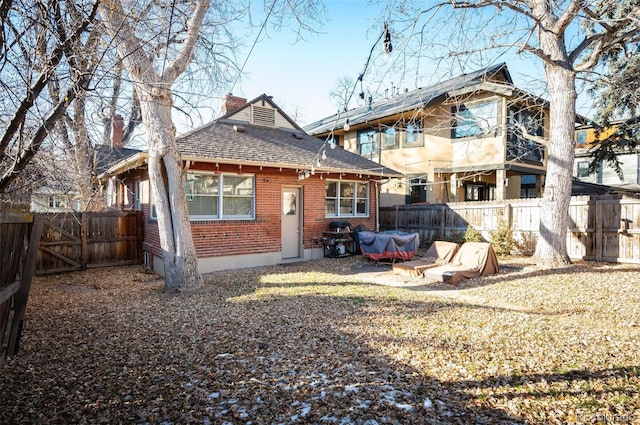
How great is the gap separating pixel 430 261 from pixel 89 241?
32.6 ft

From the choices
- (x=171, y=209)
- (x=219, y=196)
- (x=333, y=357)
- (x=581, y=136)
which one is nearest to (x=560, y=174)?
(x=333, y=357)

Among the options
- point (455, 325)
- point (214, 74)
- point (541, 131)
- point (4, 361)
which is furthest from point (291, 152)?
point (541, 131)

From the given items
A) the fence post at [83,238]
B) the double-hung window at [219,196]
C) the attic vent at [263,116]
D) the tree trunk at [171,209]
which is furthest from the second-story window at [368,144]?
the fence post at [83,238]

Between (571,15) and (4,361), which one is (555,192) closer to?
(571,15)

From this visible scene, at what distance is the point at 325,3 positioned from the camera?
19.1 feet

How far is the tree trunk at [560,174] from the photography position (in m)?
9.22

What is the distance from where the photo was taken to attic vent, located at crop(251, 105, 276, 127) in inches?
549

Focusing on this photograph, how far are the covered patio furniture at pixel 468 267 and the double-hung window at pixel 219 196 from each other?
5.53m

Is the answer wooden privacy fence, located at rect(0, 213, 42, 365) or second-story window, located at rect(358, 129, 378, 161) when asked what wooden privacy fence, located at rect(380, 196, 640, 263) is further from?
wooden privacy fence, located at rect(0, 213, 42, 365)

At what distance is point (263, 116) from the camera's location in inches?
558

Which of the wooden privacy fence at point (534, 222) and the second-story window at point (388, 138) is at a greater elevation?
the second-story window at point (388, 138)

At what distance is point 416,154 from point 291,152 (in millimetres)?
6972

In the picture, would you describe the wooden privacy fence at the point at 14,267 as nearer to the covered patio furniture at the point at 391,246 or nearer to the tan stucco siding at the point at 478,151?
the covered patio furniture at the point at 391,246

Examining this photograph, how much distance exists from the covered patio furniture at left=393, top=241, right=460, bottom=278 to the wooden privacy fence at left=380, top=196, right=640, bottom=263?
3577 millimetres
